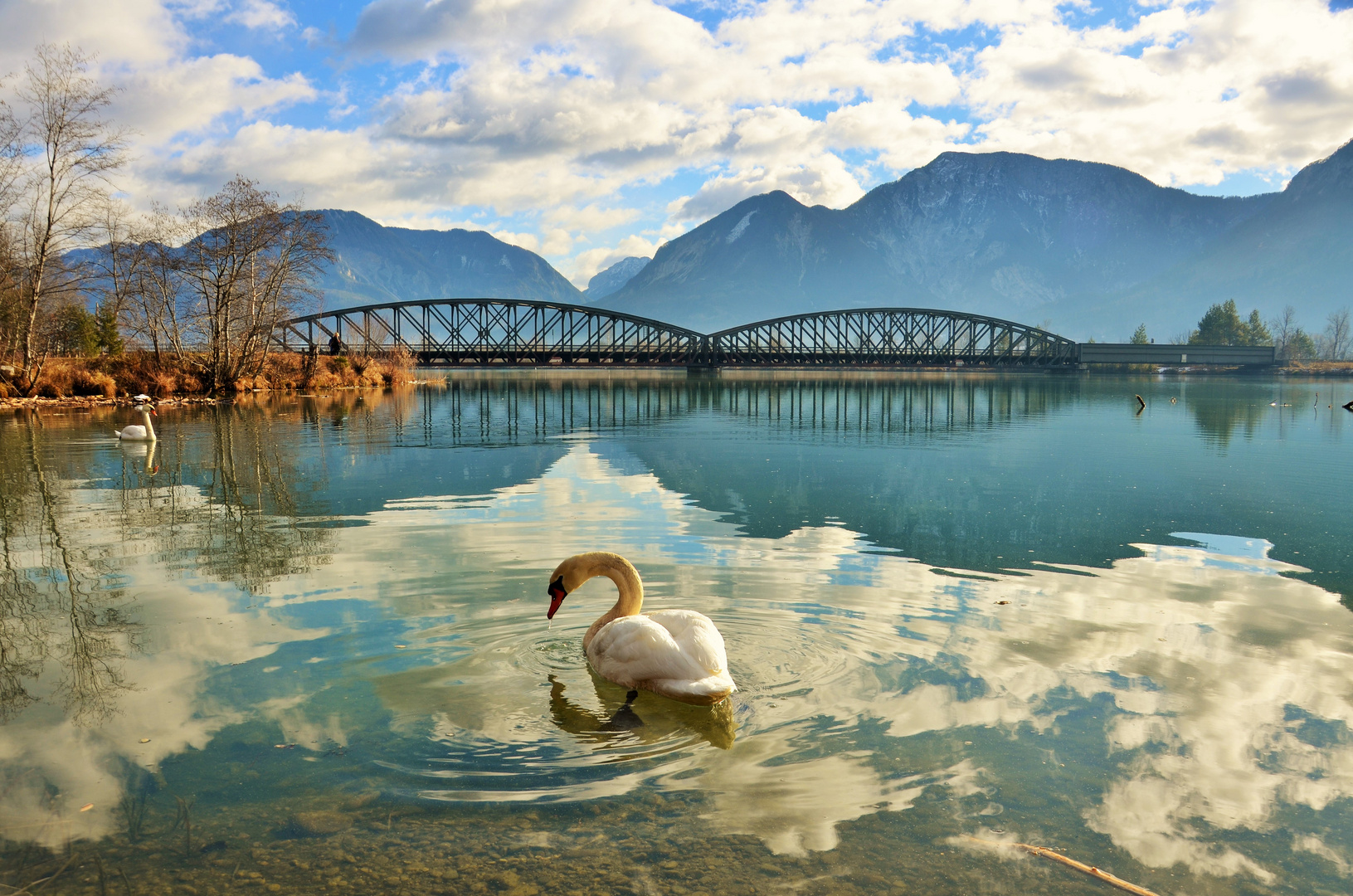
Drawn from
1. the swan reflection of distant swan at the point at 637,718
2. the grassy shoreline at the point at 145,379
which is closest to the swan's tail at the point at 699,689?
the swan reflection of distant swan at the point at 637,718

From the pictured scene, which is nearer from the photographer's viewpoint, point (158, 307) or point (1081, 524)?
point (1081, 524)

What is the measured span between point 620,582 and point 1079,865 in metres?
4.11

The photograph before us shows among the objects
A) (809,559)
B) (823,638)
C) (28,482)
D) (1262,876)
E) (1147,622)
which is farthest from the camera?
(28,482)

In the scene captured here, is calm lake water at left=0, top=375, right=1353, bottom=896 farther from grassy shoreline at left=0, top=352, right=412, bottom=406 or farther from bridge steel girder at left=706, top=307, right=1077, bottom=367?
bridge steel girder at left=706, top=307, right=1077, bottom=367

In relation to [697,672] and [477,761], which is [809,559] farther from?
[477,761]

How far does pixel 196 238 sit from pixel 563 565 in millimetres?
48647

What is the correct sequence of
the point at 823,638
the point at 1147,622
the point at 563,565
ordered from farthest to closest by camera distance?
the point at 1147,622
the point at 823,638
the point at 563,565

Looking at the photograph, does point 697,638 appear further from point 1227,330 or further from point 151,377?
point 1227,330

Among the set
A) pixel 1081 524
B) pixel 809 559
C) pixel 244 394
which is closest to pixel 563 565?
pixel 809 559

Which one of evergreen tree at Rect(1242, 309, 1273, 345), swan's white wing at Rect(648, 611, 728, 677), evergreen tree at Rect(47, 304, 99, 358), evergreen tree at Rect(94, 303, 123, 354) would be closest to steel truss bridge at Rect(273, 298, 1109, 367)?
evergreen tree at Rect(1242, 309, 1273, 345)

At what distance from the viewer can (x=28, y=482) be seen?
55.6 ft

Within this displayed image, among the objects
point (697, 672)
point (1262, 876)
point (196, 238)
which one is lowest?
point (1262, 876)

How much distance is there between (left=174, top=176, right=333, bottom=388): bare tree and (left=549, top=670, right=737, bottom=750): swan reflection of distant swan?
47590mm

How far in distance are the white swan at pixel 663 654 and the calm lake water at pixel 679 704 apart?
22 centimetres
